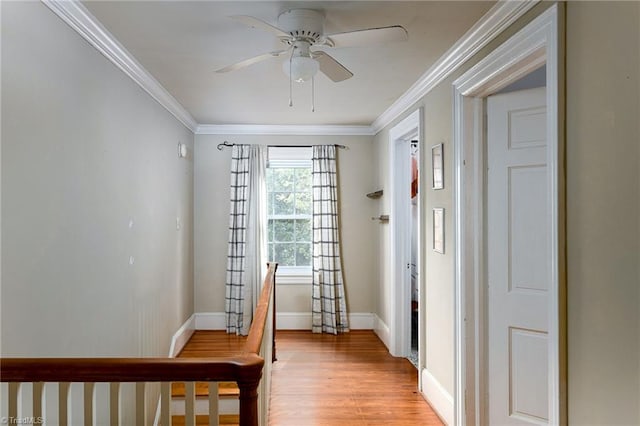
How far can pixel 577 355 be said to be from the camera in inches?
58.0

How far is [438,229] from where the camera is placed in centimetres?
287

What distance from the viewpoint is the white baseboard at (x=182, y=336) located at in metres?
3.84

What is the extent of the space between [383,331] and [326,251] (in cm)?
113

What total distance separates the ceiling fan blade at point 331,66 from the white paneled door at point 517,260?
2.98 ft

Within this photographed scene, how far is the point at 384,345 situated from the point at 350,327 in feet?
2.17

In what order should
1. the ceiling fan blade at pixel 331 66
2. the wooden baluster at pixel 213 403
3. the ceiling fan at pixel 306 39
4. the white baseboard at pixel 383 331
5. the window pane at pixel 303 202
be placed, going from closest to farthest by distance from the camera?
the wooden baluster at pixel 213 403 → the ceiling fan at pixel 306 39 → the ceiling fan blade at pixel 331 66 → the white baseboard at pixel 383 331 → the window pane at pixel 303 202

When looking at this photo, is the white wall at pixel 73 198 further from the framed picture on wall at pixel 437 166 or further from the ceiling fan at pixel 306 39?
the framed picture on wall at pixel 437 166

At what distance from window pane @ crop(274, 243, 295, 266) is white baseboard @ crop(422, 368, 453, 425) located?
2.32m

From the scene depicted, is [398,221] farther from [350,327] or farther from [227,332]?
[227,332]

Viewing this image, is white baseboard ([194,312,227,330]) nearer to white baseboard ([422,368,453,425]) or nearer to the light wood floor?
the light wood floor

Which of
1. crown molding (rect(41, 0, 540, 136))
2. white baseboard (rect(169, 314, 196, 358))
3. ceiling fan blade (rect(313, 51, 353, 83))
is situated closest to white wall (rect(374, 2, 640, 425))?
crown molding (rect(41, 0, 540, 136))

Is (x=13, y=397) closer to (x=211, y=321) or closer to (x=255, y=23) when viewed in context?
(x=255, y=23)

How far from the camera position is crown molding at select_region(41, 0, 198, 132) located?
1868mm

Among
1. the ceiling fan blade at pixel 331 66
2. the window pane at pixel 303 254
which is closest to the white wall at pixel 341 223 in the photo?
the window pane at pixel 303 254
